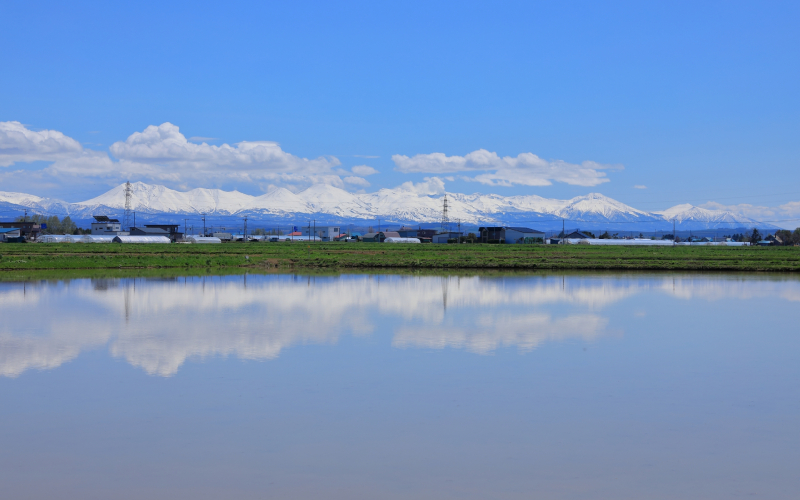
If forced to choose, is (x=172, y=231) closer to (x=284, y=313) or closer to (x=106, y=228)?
(x=106, y=228)

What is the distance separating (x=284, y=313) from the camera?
52.3 feet

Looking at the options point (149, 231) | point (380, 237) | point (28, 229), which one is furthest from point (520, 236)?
point (28, 229)

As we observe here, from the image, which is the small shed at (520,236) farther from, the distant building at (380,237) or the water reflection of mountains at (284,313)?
the water reflection of mountains at (284,313)

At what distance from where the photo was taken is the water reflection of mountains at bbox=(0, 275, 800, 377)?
456 inches

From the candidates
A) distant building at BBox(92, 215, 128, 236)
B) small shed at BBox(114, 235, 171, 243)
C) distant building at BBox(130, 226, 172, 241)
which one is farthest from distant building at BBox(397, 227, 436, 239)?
distant building at BBox(92, 215, 128, 236)

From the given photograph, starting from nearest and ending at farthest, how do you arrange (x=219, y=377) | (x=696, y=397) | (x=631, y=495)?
(x=631, y=495) → (x=696, y=397) → (x=219, y=377)

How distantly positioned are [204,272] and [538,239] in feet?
240

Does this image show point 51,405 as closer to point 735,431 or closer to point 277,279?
point 735,431

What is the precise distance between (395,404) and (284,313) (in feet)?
26.9

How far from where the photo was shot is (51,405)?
791cm

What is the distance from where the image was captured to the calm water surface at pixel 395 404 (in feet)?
19.4

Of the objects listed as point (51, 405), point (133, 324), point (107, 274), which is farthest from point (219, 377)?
point (107, 274)

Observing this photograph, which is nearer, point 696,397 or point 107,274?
point 696,397

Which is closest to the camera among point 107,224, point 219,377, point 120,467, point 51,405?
point 120,467
